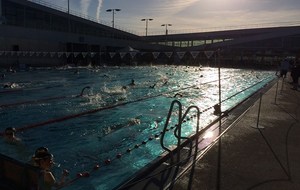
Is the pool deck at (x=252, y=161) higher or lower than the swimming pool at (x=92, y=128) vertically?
higher

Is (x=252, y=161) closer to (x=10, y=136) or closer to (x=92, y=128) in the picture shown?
(x=92, y=128)

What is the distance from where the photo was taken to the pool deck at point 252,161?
3.96 m

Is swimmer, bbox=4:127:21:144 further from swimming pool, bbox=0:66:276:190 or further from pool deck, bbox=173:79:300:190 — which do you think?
pool deck, bbox=173:79:300:190

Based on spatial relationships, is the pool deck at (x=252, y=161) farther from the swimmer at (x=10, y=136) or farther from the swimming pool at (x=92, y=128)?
the swimmer at (x=10, y=136)

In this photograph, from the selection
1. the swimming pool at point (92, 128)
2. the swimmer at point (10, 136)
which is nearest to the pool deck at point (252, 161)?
the swimming pool at point (92, 128)

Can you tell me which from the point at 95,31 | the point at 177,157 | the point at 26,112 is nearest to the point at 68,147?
the point at 177,157

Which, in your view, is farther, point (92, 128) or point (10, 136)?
point (92, 128)

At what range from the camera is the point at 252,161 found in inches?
189

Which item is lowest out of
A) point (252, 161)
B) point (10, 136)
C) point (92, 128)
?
point (92, 128)

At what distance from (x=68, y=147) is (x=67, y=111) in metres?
3.86

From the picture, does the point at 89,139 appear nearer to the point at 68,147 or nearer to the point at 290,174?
the point at 68,147

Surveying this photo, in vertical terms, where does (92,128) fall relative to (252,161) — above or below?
below

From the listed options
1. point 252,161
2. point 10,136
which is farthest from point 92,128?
point 252,161

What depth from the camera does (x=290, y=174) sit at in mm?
4309
